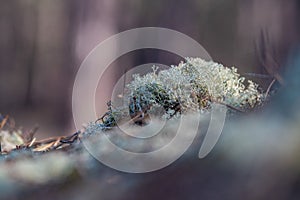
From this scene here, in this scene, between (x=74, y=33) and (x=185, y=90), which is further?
(x=74, y=33)

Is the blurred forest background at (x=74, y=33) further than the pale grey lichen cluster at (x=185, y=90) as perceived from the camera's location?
Yes

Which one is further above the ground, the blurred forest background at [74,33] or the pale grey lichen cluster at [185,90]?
the blurred forest background at [74,33]

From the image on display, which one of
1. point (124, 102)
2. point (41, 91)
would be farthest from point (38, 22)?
point (124, 102)

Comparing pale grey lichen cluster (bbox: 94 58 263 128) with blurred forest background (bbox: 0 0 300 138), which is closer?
pale grey lichen cluster (bbox: 94 58 263 128)

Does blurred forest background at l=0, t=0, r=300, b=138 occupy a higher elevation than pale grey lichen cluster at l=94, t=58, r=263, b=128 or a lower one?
higher
